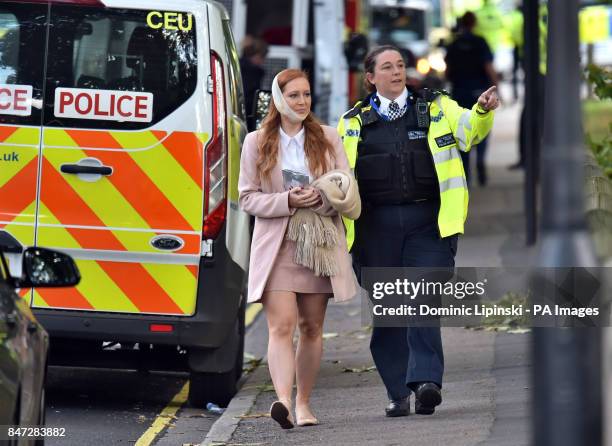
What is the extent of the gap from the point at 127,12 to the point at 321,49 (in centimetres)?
902

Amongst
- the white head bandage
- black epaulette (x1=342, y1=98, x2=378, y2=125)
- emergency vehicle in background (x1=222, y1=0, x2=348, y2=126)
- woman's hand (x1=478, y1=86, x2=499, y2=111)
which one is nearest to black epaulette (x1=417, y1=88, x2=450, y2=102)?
black epaulette (x1=342, y1=98, x2=378, y2=125)

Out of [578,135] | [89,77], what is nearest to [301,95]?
A: [89,77]

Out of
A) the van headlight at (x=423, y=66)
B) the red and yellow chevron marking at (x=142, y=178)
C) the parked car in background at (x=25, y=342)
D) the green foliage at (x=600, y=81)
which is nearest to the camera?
the parked car in background at (x=25, y=342)

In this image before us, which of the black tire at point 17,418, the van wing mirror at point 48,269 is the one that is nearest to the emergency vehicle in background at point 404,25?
the van wing mirror at point 48,269

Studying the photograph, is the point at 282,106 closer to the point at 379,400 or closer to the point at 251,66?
the point at 379,400

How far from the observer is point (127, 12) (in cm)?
852

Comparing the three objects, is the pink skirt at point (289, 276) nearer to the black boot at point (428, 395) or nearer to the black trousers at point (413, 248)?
the black trousers at point (413, 248)

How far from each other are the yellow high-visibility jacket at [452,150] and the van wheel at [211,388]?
1755 millimetres

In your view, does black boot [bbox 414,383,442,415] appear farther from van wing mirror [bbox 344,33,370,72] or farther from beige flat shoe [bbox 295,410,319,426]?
van wing mirror [bbox 344,33,370,72]

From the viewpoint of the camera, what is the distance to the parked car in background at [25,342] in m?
5.39

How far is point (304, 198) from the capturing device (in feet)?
25.7

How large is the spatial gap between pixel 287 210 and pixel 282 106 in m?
0.53

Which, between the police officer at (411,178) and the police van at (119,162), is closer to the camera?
the police officer at (411,178)

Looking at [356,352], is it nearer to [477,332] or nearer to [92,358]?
[477,332]
